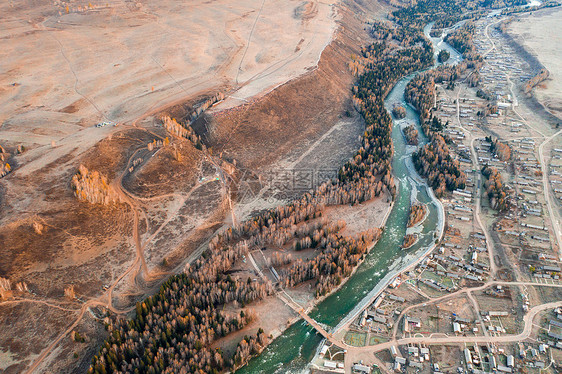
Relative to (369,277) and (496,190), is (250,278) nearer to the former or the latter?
(369,277)

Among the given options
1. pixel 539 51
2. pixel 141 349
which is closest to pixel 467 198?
pixel 141 349

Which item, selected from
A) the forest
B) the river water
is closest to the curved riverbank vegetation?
the river water

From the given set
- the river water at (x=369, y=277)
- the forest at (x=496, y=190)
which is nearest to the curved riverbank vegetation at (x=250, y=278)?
the river water at (x=369, y=277)

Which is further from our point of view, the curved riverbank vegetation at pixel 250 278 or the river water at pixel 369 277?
the river water at pixel 369 277

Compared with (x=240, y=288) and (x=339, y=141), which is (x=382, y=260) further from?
(x=339, y=141)

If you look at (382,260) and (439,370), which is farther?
(382,260)

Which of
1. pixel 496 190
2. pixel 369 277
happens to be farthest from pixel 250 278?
pixel 496 190

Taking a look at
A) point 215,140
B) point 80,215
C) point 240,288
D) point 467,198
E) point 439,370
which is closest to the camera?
point 439,370

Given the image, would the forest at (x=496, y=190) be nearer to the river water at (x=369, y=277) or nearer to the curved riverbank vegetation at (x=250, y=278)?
the curved riverbank vegetation at (x=250, y=278)
